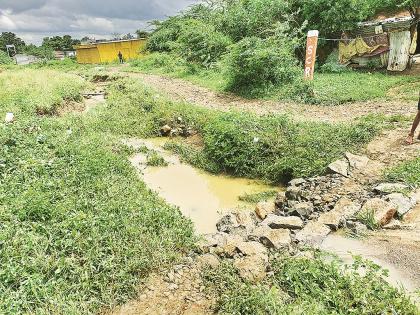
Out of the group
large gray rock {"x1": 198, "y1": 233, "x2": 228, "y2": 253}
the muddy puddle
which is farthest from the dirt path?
large gray rock {"x1": 198, "y1": 233, "x2": 228, "y2": 253}

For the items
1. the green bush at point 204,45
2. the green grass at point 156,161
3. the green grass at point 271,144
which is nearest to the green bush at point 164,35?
the green bush at point 204,45

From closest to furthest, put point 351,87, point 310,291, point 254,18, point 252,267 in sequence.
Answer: point 310,291 < point 252,267 < point 351,87 < point 254,18

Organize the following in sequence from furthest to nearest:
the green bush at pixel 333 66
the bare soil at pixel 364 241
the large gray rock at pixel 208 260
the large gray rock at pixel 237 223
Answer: the green bush at pixel 333 66 < the large gray rock at pixel 237 223 < the large gray rock at pixel 208 260 < the bare soil at pixel 364 241

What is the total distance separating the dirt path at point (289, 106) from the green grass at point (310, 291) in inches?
239

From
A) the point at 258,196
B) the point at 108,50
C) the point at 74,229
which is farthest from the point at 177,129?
the point at 108,50

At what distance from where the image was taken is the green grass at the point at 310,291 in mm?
3307

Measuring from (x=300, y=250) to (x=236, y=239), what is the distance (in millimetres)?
861

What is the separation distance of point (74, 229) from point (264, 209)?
10.3 ft

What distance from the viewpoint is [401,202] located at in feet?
16.6

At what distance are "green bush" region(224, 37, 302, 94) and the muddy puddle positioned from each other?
5542mm

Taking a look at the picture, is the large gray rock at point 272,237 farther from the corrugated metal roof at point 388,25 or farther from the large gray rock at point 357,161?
the corrugated metal roof at point 388,25

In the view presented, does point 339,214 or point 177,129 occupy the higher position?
point 177,129

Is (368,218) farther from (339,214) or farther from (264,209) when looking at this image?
(264,209)

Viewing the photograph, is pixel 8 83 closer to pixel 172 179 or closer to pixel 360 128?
pixel 172 179
